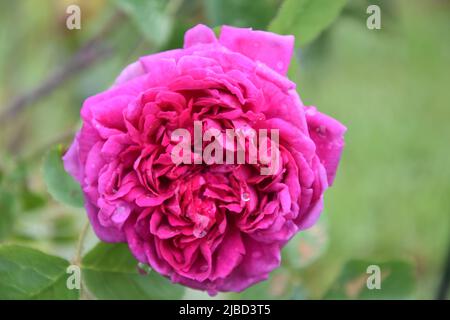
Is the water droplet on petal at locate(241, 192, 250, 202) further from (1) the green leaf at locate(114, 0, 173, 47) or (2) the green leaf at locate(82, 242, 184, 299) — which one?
(1) the green leaf at locate(114, 0, 173, 47)

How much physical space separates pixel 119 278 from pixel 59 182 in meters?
0.11

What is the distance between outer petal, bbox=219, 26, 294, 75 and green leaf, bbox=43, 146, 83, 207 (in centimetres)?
22

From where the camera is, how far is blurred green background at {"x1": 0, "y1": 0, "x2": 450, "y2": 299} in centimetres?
95

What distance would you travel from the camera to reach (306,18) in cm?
67

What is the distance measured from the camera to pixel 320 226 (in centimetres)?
96

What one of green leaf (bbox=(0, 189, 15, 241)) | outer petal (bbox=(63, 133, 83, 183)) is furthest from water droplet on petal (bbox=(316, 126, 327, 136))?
green leaf (bbox=(0, 189, 15, 241))

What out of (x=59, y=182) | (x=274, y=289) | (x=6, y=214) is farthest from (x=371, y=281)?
(x=6, y=214)

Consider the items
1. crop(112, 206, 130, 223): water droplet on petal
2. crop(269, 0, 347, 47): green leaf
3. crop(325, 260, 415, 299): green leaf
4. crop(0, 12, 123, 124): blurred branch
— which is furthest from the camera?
crop(0, 12, 123, 124): blurred branch

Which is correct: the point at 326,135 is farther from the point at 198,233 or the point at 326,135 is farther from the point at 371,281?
the point at 371,281

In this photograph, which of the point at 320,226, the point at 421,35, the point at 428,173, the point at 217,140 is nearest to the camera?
the point at 217,140
